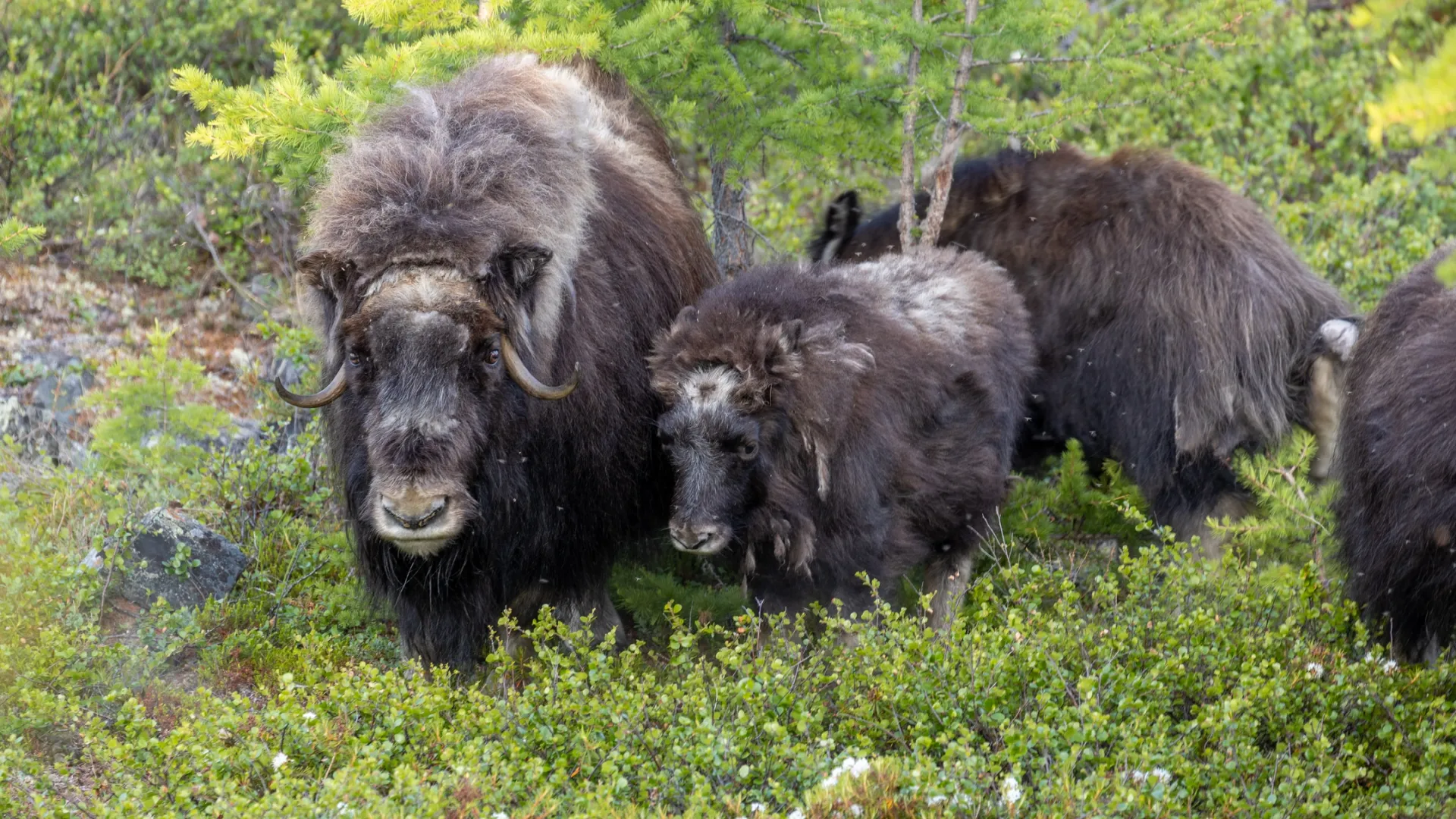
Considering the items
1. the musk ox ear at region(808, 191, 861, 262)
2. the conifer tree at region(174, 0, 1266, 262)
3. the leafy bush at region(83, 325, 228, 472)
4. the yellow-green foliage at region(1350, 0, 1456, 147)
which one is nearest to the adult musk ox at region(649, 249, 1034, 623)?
the conifer tree at region(174, 0, 1266, 262)

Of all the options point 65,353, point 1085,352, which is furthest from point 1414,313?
point 65,353

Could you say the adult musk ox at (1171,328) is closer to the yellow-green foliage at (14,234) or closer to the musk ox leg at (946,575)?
the musk ox leg at (946,575)

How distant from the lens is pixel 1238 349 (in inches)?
193

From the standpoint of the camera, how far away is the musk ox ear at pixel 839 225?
245 inches

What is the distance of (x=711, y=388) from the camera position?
4.02 m

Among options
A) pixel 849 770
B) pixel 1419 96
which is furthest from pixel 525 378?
pixel 1419 96

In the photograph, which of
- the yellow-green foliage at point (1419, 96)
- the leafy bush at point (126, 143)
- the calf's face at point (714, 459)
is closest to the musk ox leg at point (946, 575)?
the calf's face at point (714, 459)

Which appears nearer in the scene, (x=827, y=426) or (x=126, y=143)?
(x=827, y=426)

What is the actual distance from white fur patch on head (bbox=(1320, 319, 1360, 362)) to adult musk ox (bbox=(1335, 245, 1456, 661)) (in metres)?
0.87

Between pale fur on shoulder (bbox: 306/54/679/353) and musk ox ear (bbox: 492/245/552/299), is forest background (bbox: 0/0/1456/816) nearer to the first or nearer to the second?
pale fur on shoulder (bbox: 306/54/679/353)

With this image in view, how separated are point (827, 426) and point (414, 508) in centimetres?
117

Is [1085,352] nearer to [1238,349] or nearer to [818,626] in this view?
[1238,349]

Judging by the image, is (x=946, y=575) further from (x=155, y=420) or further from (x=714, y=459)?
(x=155, y=420)

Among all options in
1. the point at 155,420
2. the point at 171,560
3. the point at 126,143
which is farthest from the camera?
the point at 126,143
